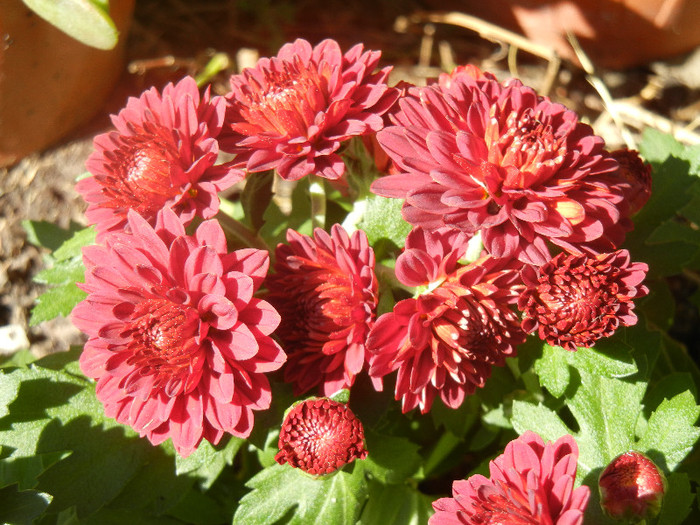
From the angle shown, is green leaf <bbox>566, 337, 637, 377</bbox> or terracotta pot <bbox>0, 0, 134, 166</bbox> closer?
green leaf <bbox>566, 337, 637, 377</bbox>

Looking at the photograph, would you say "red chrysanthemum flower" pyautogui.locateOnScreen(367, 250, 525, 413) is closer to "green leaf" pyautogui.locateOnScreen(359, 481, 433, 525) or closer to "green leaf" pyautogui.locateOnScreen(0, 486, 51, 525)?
"green leaf" pyautogui.locateOnScreen(359, 481, 433, 525)

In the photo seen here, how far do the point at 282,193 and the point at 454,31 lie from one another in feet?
3.34

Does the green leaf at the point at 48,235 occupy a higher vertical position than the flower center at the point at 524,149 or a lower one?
lower

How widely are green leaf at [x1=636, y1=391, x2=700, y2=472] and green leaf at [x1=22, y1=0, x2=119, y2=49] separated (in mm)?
1220

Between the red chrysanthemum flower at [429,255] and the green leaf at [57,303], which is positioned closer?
the red chrysanthemum flower at [429,255]

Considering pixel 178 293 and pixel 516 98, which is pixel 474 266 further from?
pixel 178 293

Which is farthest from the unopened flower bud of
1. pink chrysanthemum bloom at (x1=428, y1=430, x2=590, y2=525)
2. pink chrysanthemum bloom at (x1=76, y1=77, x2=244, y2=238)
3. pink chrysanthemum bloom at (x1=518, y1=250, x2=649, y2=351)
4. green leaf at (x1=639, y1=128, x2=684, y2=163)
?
green leaf at (x1=639, y1=128, x2=684, y2=163)

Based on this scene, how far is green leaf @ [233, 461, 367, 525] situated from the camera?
1217 mm

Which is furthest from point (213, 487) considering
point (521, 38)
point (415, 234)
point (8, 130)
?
point (521, 38)

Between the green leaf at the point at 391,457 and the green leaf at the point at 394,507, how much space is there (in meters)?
0.10

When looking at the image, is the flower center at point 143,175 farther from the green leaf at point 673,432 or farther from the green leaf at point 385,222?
the green leaf at point 673,432

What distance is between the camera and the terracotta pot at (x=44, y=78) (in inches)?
74.3

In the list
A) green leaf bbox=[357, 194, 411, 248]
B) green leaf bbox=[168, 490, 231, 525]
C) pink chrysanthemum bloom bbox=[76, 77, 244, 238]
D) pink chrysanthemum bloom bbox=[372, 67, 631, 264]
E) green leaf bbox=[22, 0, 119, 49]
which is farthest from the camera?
green leaf bbox=[168, 490, 231, 525]

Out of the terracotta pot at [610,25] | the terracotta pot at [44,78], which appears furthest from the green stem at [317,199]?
the terracotta pot at [610,25]
